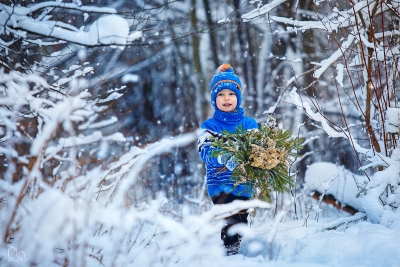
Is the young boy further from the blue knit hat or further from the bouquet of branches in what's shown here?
the bouquet of branches

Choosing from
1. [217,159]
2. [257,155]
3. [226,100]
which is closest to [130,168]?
[217,159]

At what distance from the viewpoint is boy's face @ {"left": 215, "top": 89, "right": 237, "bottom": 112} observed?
3371 mm

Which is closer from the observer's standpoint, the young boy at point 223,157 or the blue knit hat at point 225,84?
the young boy at point 223,157

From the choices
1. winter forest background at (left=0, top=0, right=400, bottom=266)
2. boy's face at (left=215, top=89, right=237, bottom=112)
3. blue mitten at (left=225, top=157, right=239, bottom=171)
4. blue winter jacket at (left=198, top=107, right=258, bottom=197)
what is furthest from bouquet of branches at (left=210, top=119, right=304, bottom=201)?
boy's face at (left=215, top=89, right=237, bottom=112)

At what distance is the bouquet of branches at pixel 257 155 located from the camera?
271cm

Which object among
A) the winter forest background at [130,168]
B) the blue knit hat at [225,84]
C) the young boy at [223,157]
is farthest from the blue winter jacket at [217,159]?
the winter forest background at [130,168]

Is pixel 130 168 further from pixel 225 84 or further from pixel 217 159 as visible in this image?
pixel 225 84

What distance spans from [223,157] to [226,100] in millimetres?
672

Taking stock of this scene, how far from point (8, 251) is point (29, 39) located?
7.38ft

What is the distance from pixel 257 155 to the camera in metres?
2.66

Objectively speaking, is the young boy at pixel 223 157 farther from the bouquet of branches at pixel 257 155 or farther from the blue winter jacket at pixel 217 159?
the bouquet of branches at pixel 257 155

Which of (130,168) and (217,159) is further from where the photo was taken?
(217,159)

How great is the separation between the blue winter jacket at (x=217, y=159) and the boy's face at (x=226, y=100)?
48mm

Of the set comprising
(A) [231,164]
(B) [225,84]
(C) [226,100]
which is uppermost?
(B) [225,84]
